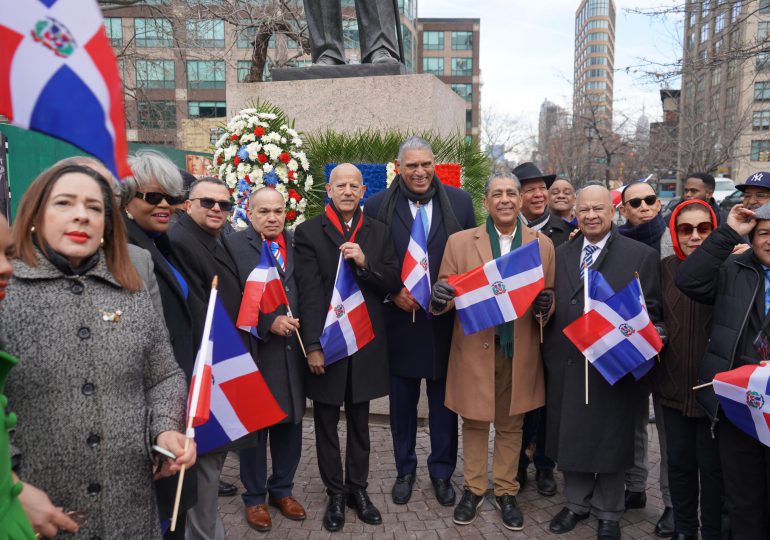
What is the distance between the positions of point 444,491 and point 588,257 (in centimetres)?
196

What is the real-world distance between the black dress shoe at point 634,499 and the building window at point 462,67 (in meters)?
75.5

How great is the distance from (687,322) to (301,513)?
281 centimetres

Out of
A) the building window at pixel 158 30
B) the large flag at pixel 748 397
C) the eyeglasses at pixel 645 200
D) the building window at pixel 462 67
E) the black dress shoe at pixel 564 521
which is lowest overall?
the black dress shoe at pixel 564 521

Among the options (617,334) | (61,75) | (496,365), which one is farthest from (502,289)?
(61,75)

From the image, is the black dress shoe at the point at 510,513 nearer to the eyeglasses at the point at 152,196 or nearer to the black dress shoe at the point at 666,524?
the black dress shoe at the point at 666,524

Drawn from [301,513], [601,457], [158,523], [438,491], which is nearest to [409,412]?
[438,491]

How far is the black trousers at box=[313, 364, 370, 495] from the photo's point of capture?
13.5 feet

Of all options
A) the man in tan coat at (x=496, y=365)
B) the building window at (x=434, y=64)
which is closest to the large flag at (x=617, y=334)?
the man in tan coat at (x=496, y=365)

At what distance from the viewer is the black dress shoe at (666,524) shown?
12.9 ft

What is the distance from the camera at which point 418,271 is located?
4199 millimetres

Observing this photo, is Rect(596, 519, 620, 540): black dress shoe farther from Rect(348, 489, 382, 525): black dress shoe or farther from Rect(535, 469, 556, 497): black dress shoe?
Rect(348, 489, 382, 525): black dress shoe

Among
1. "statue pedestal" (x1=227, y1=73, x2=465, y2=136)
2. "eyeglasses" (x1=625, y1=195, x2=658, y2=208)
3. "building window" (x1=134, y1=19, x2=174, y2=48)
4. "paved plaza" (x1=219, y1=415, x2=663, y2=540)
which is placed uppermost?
"building window" (x1=134, y1=19, x2=174, y2=48)

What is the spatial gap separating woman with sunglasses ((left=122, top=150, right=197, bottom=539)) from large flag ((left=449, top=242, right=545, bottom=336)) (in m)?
1.78

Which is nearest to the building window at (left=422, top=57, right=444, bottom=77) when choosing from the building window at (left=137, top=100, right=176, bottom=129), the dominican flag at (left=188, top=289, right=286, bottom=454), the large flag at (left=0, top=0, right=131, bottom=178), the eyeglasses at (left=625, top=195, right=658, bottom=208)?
the building window at (left=137, top=100, right=176, bottom=129)
